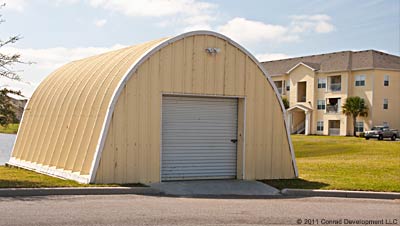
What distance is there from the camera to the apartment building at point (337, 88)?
186 feet

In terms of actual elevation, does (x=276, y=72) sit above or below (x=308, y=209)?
above

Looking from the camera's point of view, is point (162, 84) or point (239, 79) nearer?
point (162, 84)

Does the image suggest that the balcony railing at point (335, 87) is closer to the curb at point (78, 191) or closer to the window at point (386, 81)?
the window at point (386, 81)

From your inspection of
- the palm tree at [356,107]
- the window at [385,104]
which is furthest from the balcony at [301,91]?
the window at [385,104]

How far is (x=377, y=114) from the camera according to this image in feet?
185

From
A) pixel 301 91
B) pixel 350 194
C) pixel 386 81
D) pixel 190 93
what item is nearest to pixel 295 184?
pixel 350 194

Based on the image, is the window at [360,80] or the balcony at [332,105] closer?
the window at [360,80]

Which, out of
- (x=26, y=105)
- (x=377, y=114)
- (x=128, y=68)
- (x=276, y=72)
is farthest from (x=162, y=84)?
(x=276, y=72)

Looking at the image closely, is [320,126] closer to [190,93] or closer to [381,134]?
[381,134]

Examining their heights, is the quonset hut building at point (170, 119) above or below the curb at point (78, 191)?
above

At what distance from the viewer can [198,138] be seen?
1638 centimetres

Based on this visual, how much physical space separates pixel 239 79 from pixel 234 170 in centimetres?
281

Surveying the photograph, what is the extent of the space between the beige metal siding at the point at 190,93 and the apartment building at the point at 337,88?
137 feet

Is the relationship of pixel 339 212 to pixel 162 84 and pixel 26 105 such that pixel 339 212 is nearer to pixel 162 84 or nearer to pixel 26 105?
pixel 162 84
